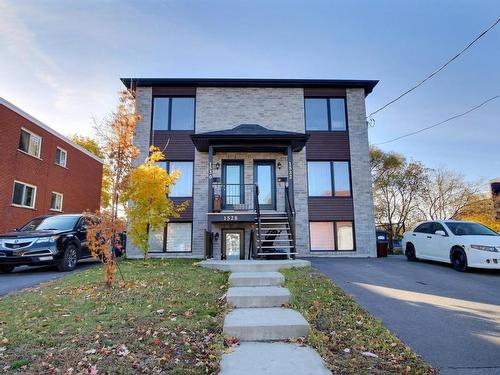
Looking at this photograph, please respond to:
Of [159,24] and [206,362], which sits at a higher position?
[159,24]

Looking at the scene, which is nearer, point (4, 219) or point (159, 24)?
point (159, 24)

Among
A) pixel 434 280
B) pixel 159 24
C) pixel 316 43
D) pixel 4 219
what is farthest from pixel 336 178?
pixel 4 219

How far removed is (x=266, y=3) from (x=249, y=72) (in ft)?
14.9

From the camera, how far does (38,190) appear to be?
1528 centimetres

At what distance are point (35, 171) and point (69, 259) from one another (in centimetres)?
849

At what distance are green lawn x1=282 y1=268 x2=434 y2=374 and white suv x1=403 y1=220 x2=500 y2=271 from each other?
5147mm

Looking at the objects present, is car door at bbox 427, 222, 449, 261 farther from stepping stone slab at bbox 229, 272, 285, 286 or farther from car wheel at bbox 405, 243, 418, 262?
stepping stone slab at bbox 229, 272, 285, 286

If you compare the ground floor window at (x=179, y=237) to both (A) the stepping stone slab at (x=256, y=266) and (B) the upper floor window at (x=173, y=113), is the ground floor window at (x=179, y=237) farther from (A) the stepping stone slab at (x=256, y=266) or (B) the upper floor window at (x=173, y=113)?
(A) the stepping stone slab at (x=256, y=266)

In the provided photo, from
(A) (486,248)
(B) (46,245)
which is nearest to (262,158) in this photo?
(A) (486,248)

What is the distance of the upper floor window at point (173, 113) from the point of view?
14.0m

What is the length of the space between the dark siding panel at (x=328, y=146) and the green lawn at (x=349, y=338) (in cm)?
928

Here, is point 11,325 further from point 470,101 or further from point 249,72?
point 470,101

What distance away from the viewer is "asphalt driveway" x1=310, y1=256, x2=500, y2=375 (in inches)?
120

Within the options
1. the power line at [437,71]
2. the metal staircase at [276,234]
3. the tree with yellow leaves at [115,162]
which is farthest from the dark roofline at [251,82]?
the tree with yellow leaves at [115,162]
